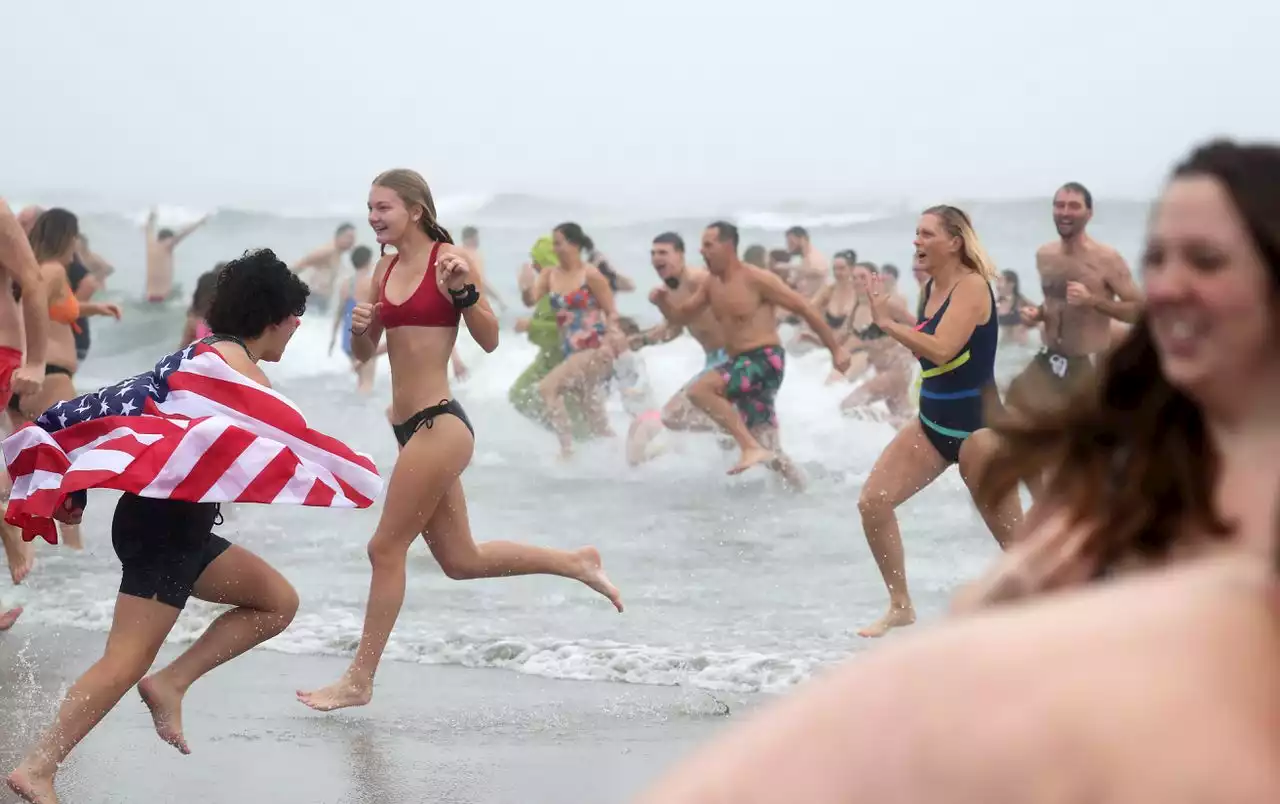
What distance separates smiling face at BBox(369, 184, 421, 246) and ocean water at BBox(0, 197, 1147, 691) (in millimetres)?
1662

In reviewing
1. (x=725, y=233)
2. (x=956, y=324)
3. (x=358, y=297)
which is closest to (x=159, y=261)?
(x=358, y=297)

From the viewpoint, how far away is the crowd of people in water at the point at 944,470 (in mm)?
824

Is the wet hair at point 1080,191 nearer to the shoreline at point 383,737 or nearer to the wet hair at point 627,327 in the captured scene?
the shoreline at point 383,737

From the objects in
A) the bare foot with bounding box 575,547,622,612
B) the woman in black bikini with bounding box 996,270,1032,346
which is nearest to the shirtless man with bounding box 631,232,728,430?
the woman in black bikini with bounding box 996,270,1032,346

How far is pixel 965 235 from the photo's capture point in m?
5.99

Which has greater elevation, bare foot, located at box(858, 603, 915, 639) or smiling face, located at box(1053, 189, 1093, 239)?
smiling face, located at box(1053, 189, 1093, 239)

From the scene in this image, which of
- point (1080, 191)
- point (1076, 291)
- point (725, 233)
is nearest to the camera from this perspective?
point (1076, 291)

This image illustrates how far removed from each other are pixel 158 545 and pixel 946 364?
116 inches

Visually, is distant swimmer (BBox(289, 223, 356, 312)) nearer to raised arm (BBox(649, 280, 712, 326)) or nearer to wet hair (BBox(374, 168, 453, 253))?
raised arm (BBox(649, 280, 712, 326))

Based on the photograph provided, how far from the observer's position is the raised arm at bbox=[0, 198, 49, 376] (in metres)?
5.61

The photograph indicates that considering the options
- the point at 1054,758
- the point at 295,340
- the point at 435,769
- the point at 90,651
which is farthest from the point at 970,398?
the point at 295,340

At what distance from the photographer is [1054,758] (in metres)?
0.81

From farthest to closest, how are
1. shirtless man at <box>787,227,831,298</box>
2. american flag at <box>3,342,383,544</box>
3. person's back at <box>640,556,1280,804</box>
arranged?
shirtless man at <box>787,227,831,298</box>
american flag at <box>3,342,383,544</box>
person's back at <box>640,556,1280,804</box>

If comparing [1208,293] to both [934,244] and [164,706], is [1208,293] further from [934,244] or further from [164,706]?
[934,244]
